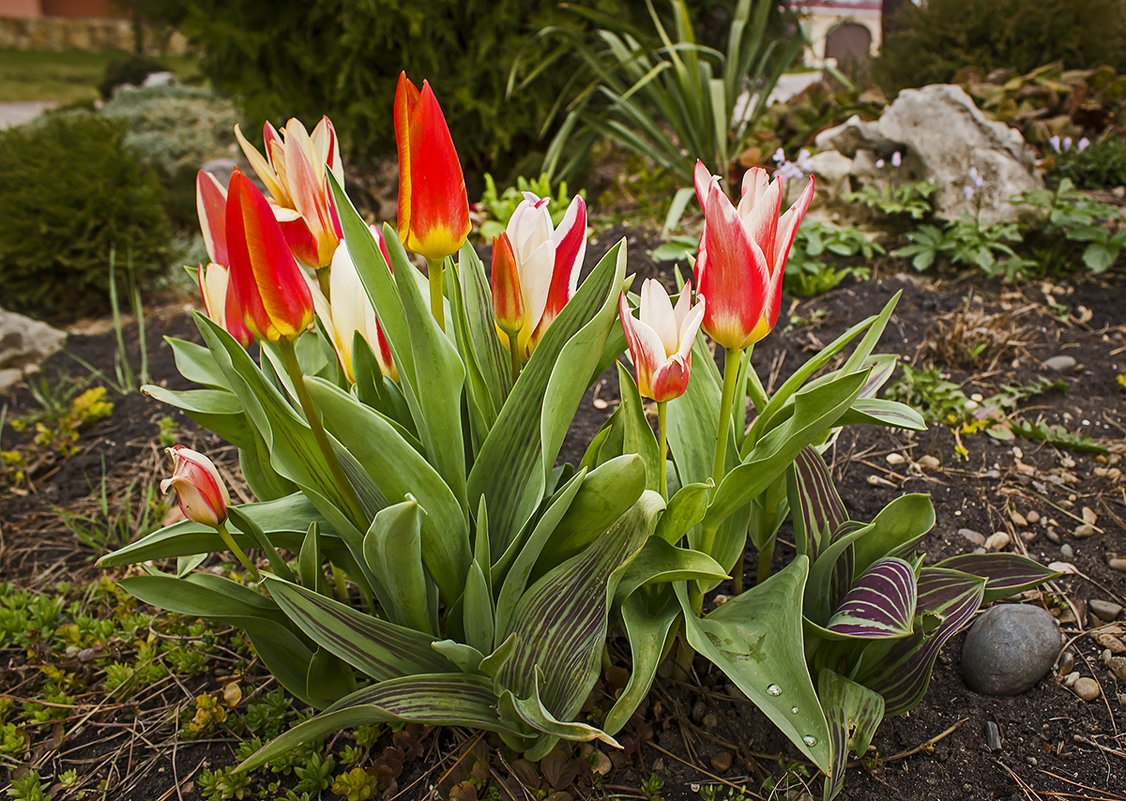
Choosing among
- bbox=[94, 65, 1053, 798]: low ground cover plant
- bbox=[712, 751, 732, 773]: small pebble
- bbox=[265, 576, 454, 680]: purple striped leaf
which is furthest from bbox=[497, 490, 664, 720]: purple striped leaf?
bbox=[712, 751, 732, 773]: small pebble

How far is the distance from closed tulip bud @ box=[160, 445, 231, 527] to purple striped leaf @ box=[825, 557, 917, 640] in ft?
3.11

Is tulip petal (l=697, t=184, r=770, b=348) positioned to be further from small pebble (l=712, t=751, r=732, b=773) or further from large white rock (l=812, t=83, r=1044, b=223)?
large white rock (l=812, t=83, r=1044, b=223)

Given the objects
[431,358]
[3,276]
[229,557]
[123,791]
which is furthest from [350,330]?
[3,276]

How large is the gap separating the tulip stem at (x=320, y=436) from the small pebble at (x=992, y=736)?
1139 mm

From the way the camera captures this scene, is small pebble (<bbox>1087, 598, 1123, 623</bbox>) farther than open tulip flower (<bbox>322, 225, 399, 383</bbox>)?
Yes

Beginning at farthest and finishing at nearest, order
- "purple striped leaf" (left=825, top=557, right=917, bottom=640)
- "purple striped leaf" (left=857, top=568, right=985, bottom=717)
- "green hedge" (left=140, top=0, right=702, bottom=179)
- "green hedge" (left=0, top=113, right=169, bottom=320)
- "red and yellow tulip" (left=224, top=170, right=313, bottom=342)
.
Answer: "green hedge" (left=140, top=0, right=702, bottom=179), "green hedge" (left=0, top=113, right=169, bottom=320), "purple striped leaf" (left=857, top=568, right=985, bottom=717), "purple striped leaf" (left=825, top=557, right=917, bottom=640), "red and yellow tulip" (left=224, top=170, right=313, bottom=342)

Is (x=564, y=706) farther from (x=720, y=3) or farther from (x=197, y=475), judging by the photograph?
(x=720, y=3)

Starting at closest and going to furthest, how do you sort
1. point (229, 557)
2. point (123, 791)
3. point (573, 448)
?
point (123, 791)
point (229, 557)
point (573, 448)

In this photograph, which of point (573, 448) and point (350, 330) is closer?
point (350, 330)

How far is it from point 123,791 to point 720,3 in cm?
512

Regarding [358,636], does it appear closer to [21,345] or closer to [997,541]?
[997,541]

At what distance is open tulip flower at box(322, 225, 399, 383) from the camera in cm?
117

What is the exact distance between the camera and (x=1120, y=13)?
195 inches

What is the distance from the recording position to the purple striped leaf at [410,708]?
1.01m
